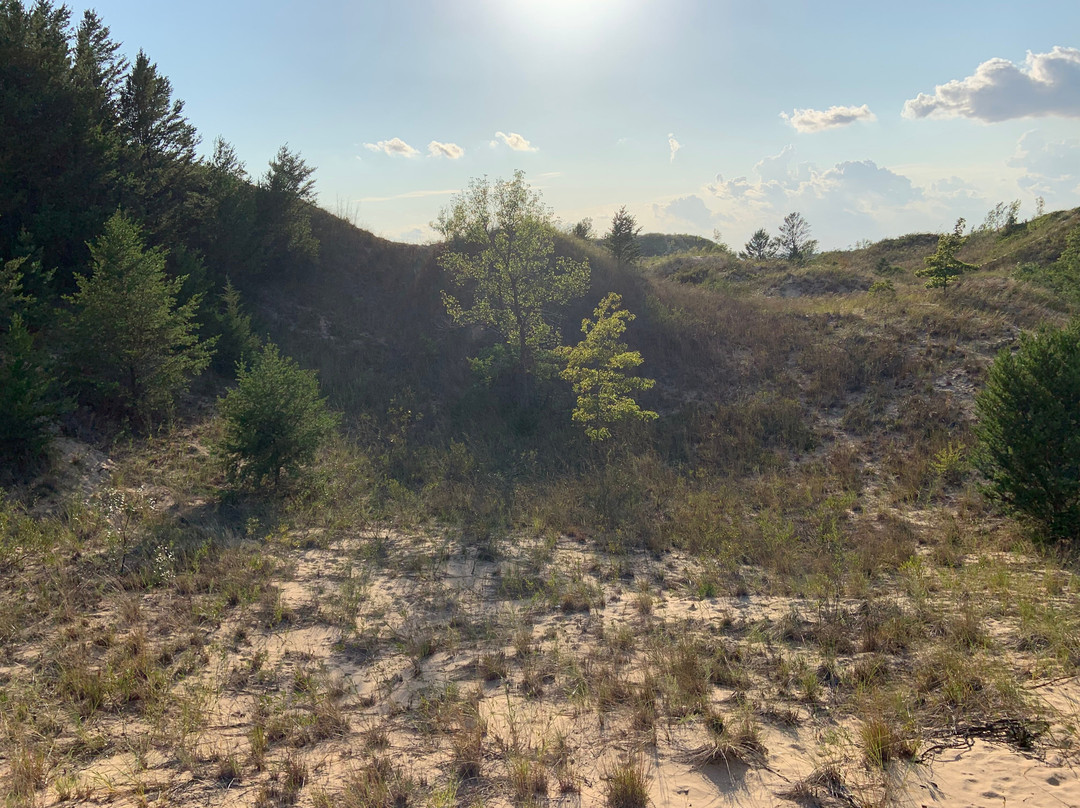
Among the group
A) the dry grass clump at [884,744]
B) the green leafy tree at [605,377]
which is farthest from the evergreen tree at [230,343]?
the dry grass clump at [884,744]

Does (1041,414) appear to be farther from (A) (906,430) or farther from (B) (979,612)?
(A) (906,430)

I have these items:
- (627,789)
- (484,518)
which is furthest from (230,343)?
(627,789)

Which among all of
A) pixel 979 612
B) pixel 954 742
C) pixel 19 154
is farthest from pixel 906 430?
pixel 19 154

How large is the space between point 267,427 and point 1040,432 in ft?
40.7

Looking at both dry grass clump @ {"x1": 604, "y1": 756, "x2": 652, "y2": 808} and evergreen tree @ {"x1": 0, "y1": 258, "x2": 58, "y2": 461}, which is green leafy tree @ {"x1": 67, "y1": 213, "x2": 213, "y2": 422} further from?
dry grass clump @ {"x1": 604, "y1": 756, "x2": 652, "y2": 808}

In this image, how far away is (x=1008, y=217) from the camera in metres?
35.2

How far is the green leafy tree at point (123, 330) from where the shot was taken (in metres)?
11.0

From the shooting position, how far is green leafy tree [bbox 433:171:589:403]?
1630 cm

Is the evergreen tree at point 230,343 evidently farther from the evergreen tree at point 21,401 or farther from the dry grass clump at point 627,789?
the dry grass clump at point 627,789

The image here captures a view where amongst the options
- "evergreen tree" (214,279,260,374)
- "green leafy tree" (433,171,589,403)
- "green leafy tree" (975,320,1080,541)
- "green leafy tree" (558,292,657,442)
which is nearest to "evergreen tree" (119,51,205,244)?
"evergreen tree" (214,279,260,374)

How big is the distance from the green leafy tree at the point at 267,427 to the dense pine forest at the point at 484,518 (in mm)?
55

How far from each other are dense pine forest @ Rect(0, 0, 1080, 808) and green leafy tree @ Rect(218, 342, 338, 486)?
5 centimetres

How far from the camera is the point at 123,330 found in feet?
36.7

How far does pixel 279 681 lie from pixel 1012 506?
1024 cm
